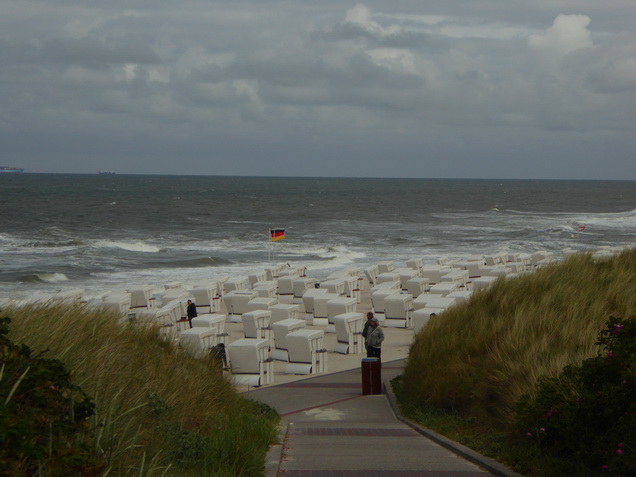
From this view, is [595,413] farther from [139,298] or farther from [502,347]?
[139,298]

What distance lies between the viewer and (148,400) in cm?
658

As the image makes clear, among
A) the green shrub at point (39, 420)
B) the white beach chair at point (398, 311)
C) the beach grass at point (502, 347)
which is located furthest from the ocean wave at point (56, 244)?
the green shrub at point (39, 420)

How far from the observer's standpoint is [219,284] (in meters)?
24.7

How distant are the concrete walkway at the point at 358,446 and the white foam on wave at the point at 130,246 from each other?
3756 centimetres

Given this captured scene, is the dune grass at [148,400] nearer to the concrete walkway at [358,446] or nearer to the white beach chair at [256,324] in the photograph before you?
the concrete walkway at [358,446]

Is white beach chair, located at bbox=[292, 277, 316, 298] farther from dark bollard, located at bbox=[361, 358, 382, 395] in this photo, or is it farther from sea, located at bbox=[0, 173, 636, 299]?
dark bollard, located at bbox=[361, 358, 382, 395]

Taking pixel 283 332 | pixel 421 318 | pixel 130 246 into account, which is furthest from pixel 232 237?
pixel 283 332

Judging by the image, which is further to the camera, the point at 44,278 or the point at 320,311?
the point at 44,278

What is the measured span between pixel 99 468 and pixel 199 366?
5.01 meters

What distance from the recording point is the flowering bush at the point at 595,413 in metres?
5.89

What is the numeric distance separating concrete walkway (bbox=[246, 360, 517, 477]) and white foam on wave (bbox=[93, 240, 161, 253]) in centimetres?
3756

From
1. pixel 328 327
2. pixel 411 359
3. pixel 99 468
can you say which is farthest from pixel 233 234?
pixel 99 468

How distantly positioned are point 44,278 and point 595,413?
104 feet

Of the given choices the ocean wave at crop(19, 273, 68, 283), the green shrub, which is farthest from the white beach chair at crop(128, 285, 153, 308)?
the green shrub
